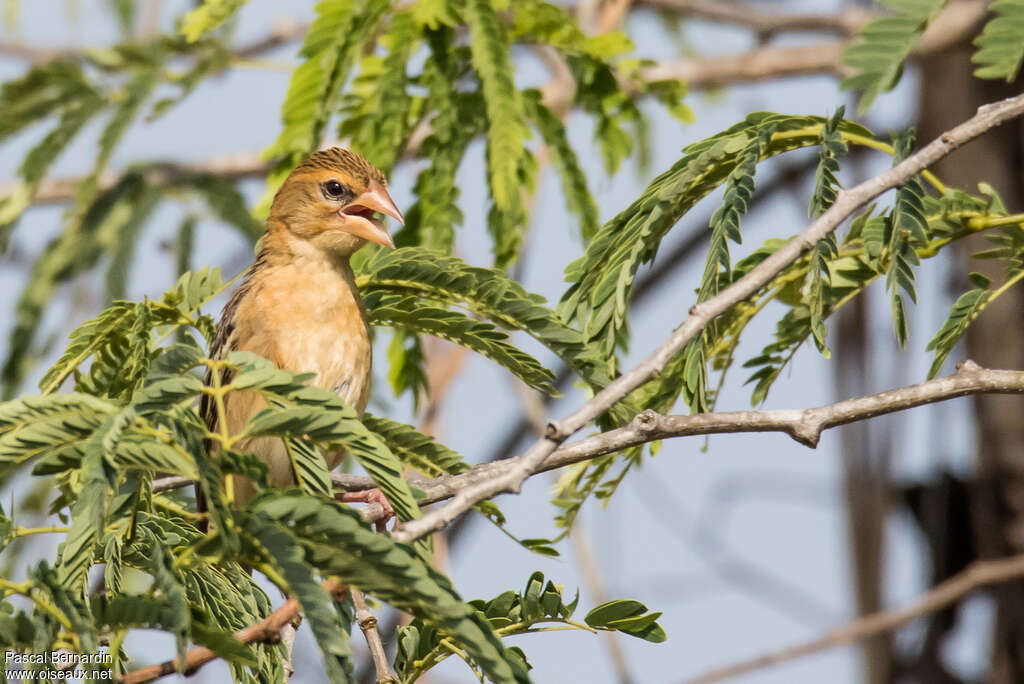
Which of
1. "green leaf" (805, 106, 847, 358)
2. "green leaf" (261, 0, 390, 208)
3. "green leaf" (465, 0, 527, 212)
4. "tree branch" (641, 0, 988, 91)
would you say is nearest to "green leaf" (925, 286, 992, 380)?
"green leaf" (805, 106, 847, 358)

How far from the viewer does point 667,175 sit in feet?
9.71

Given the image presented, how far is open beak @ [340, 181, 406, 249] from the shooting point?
398 cm

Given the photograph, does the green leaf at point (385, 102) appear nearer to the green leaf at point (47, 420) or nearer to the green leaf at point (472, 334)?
the green leaf at point (472, 334)

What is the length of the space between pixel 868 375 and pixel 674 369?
4095mm

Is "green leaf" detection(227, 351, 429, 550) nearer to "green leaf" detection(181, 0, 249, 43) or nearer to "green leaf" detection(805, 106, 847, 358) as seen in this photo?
"green leaf" detection(805, 106, 847, 358)

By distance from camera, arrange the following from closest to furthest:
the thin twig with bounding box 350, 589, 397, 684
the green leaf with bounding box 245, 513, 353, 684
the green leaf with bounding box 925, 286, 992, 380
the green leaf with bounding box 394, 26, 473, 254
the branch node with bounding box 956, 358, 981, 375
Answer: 1. the green leaf with bounding box 245, 513, 353, 684
2. the branch node with bounding box 956, 358, 981, 375
3. the green leaf with bounding box 925, 286, 992, 380
4. the thin twig with bounding box 350, 589, 397, 684
5. the green leaf with bounding box 394, 26, 473, 254

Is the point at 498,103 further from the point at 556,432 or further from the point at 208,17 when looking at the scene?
the point at 556,432

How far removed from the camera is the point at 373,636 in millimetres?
3258

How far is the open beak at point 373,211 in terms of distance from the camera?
157 inches

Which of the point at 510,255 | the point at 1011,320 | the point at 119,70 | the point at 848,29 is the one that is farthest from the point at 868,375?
the point at 119,70

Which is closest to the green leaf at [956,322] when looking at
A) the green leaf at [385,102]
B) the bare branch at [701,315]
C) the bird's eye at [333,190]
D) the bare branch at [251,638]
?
the bare branch at [701,315]

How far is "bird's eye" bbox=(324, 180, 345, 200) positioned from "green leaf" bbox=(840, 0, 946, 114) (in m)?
2.02

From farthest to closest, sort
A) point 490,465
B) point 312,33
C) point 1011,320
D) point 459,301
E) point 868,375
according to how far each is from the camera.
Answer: point 868,375, point 1011,320, point 312,33, point 459,301, point 490,465

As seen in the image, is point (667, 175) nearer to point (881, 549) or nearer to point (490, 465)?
point (490, 465)
